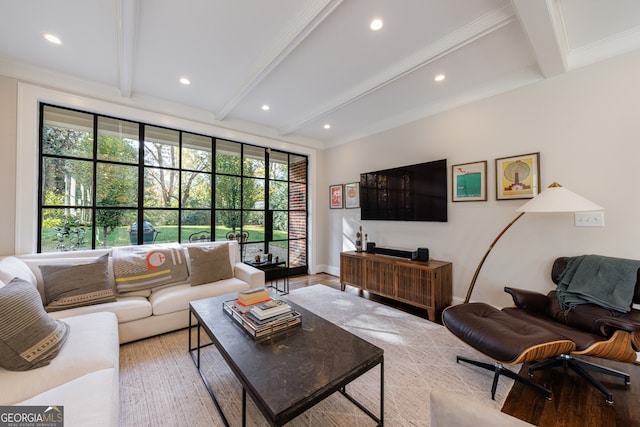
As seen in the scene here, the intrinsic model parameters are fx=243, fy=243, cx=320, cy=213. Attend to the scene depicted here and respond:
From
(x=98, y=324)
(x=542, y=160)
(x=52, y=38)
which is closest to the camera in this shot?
(x=98, y=324)

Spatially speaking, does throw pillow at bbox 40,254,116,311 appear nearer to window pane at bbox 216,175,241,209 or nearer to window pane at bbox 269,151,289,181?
window pane at bbox 216,175,241,209

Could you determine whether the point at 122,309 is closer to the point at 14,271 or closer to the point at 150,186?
the point at 14,271

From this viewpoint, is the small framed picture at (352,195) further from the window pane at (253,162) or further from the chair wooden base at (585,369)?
the chair wooden base at (585,369)

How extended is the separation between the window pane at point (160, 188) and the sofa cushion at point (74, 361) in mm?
1827

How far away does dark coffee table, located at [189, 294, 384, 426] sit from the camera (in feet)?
3.45

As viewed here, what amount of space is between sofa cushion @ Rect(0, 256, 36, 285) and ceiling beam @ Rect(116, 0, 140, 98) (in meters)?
1.98

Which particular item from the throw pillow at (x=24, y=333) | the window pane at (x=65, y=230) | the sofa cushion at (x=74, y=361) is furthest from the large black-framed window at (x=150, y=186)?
the throw pillow at (x=24, y=333)

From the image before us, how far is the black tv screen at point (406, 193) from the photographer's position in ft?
10.5

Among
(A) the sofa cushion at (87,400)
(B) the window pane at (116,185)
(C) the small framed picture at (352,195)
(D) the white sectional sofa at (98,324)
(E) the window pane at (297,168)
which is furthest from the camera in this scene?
(E) the window pane at (297,168)

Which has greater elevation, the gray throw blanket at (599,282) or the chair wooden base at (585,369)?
the gray throw blanket at (599,282)

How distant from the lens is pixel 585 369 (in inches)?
72.1

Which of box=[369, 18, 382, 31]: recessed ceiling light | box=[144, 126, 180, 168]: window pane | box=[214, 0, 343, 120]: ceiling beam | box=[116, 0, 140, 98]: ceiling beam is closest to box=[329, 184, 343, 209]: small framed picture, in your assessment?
box=[214, 0, 343, 120]: ceiling beam

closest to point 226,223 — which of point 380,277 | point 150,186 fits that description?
point 150,186

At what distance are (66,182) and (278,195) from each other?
2.84 m
